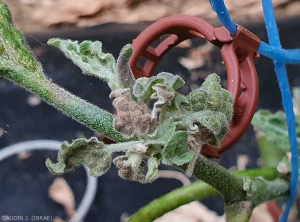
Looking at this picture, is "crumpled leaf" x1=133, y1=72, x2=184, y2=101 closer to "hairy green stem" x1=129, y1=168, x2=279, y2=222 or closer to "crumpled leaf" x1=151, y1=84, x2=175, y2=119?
"crumpled leaf" x1=151, y1=84, x2=175, y2=119

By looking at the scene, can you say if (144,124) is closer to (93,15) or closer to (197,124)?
(197,124)

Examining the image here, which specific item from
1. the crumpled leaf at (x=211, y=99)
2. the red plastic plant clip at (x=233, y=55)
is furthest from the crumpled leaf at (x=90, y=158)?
the red plastic plant clip at (x=233, y=55)

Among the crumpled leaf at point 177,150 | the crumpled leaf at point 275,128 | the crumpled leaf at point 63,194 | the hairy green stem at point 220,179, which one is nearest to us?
the crumpled leaf at point 177,150

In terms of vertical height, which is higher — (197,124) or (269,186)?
(197,124)

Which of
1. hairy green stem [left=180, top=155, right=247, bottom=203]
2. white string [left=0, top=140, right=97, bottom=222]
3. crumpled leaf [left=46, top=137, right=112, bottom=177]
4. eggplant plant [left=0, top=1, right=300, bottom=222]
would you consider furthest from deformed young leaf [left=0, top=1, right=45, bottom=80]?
white string [left=0, top=140, right=97, bottom=222]

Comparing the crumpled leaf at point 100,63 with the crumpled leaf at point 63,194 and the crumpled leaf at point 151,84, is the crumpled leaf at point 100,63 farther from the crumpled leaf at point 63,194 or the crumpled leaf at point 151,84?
the crumpled leaf at point 63,194

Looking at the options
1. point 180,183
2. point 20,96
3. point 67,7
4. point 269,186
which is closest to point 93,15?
point 67,7

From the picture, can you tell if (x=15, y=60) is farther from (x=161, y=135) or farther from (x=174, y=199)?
(x=174, y=199)
